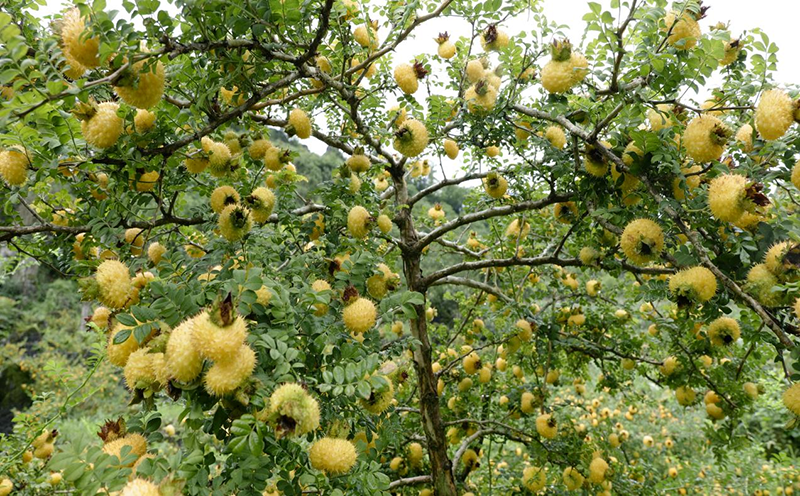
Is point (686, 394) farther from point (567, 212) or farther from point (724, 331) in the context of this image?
point (567, 212)

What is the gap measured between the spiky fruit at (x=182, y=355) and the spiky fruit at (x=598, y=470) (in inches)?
90.9

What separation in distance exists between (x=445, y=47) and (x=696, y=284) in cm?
181

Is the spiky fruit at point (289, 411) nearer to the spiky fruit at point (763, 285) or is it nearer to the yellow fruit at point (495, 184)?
the spiky fruit at point (763, 285)

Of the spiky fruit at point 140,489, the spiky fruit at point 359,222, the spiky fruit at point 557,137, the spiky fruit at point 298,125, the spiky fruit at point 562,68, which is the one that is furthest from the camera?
the spiky fruit at point 557,137

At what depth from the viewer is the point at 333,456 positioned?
1.09 metres

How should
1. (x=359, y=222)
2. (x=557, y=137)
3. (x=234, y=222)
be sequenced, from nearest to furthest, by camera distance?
(x=234, y=222), (x=359, y=222), (x=557, y=137)

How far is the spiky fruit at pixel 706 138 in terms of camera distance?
3.99 ft

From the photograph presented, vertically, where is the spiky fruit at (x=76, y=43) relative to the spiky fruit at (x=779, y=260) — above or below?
above

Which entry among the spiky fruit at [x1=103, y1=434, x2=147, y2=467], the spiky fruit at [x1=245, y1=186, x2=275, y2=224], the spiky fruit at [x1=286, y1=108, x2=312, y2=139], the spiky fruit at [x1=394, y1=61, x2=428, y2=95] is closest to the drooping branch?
the spiky fruit at [x1=394, y1=61, x2=428, y2=95]

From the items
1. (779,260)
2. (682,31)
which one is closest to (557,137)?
(682,31)

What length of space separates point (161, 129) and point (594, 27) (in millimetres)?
1392

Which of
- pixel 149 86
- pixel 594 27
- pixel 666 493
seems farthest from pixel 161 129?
pixel 666 493

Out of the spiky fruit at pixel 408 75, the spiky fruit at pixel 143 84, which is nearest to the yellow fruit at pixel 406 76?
the spiky fruit at pixel 408 75

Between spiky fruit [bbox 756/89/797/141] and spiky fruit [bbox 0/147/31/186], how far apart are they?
6.77 ft
